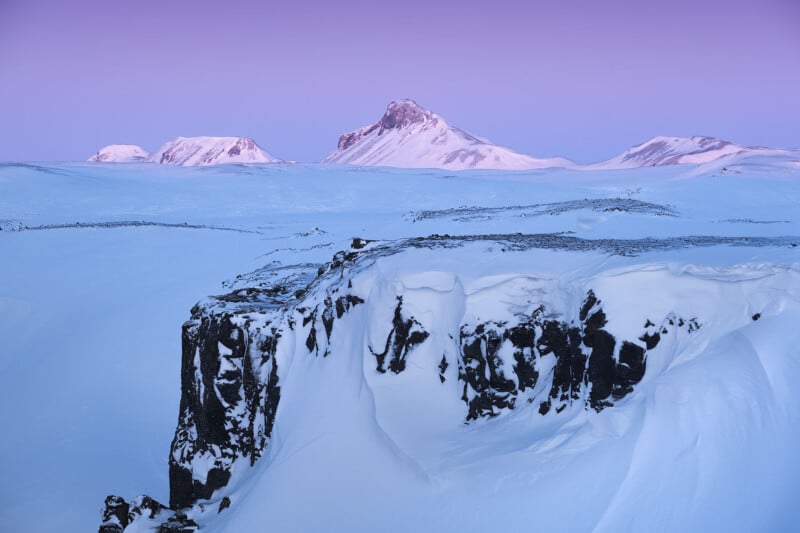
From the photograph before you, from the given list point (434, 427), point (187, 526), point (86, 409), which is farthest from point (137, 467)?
point (434, 427)

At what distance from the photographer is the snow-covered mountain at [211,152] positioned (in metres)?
103

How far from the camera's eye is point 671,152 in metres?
80.7

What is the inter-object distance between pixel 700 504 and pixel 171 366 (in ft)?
43.3

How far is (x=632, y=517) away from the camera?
543cm

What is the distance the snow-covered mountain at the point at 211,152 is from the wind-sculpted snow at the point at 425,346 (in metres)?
96.1

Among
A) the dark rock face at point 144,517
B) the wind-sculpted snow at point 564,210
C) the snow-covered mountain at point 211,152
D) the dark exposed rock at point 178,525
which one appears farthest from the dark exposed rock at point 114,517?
the snow-covered mountain at point 211,152

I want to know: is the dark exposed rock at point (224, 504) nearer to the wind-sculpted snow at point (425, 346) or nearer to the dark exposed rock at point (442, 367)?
the wind-sculpted snow at point (425, 346)

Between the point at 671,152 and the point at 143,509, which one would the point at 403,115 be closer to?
the point at 671,152

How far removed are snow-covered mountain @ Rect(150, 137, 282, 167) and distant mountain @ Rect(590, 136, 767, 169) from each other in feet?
184

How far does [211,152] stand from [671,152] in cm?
7482

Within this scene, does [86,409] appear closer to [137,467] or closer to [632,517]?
[137,467]

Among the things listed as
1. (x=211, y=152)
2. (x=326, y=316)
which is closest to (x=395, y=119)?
(x=211, y=152)

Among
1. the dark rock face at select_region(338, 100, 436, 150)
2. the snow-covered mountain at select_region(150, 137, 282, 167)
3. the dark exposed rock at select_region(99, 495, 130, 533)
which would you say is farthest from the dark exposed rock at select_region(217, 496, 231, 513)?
the snow-covered mountain at select_region(150, 137, 282, 167)

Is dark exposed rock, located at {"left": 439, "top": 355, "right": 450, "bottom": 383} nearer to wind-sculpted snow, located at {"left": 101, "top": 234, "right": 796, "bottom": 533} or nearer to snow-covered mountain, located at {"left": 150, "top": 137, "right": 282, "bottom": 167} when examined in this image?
wind-sculpted snow, located at {"left": 101, "top": 234, "right": 796, "bottom": 533}
